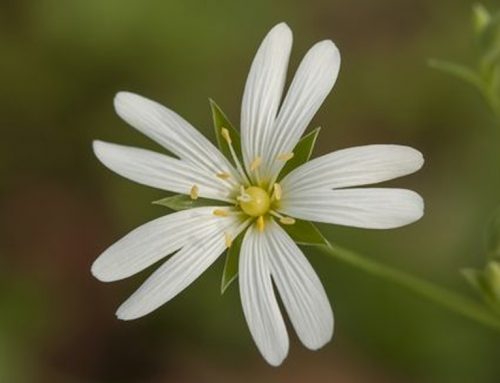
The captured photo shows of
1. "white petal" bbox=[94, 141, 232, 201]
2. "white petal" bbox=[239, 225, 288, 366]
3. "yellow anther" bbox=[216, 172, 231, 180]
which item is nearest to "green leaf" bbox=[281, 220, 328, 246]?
"white petal" bbox=[239, 225, 288, 366]

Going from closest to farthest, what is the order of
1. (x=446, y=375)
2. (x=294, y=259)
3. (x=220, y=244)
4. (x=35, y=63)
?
(x=294, y=259)
(x=220, y=244)
(x=446, y=375)
(x=35, y=63)

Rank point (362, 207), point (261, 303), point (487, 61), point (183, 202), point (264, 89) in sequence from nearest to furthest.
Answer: point (362, 207) → point (261, 303) → point (264, 89) → point (183, 202) → point (487, 61)

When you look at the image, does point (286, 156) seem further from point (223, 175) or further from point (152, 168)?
point (152, 168)

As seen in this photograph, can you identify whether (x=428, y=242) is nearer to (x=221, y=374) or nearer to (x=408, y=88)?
(x=408, y=88)

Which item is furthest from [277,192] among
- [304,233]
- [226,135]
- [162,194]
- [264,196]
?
[162,194]

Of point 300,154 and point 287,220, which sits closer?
point 287,220

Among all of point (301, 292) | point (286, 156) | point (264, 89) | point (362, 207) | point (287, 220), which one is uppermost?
point (264, 89)

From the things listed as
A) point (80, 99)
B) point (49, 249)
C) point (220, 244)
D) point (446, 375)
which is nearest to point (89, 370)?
point (49, 249)

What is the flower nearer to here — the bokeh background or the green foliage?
the green foliage
